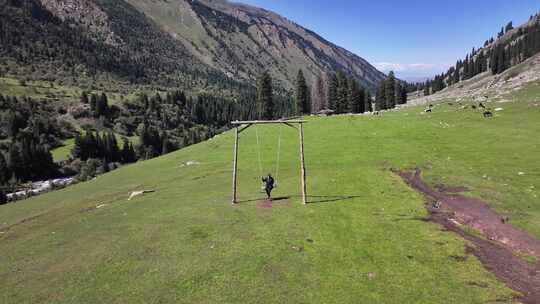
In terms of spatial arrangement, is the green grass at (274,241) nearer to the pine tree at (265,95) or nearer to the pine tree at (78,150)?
the pine tree at (265,95)

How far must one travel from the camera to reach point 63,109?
198m

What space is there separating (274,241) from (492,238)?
13.6m

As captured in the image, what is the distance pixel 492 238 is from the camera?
21.5 metres

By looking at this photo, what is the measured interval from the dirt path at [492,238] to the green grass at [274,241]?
838mm

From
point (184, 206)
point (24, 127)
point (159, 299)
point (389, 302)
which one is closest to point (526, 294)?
point (389, 302)

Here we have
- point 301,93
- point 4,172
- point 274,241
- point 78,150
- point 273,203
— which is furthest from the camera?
point 78,150

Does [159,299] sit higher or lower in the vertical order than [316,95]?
lower

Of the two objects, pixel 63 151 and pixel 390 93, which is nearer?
pixel 390 93

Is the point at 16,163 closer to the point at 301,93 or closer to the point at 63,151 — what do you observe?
the point at 63,151

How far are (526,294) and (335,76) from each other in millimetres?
127326

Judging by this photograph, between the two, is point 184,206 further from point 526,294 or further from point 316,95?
point 316,95

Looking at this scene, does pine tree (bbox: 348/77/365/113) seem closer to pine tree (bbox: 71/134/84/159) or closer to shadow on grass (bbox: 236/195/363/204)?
shadow on grass (bbox: 236/195/363/204)

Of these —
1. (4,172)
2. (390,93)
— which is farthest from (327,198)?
(4,172)

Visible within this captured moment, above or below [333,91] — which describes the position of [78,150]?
below
